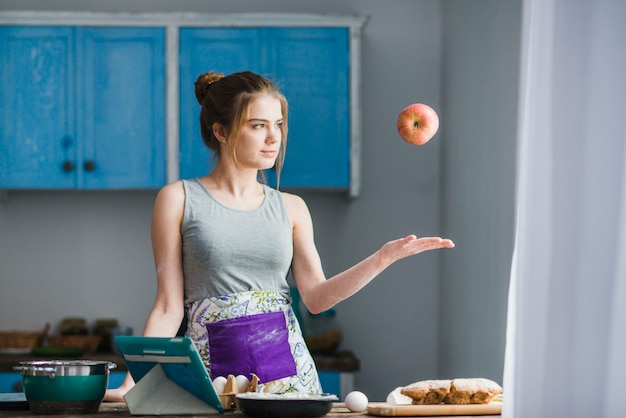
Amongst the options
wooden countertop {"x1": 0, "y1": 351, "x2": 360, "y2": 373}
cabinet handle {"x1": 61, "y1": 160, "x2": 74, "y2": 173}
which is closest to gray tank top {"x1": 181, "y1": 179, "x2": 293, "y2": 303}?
wooden countertop {"x1": 0, "y1": 351, "x2": 360, "y2": 373}

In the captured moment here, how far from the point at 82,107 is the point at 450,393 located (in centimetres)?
284

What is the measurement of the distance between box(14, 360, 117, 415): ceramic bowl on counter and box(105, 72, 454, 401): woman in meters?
0.40

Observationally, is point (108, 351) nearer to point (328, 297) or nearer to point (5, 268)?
point (5, 268)

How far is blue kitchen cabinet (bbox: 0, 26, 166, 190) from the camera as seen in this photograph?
433cm

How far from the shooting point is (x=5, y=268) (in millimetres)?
4660

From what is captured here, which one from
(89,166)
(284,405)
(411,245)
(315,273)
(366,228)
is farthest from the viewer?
(366,228)

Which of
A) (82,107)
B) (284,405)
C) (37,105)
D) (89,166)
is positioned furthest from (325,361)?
(284,405)

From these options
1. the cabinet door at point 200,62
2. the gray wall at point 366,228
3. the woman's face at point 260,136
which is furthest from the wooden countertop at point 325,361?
the woman's face at point 260,136

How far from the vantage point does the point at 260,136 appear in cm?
234

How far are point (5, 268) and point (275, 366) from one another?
2.76 m

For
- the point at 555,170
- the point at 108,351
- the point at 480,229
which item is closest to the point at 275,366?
the point at 555,170

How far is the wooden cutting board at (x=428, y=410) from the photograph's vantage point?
193cm

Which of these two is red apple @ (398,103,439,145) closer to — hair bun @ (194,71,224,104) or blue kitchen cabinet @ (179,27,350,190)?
hair bun @ (194,71,224,104)

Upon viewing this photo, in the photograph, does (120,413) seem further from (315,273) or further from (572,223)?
(572,223)
